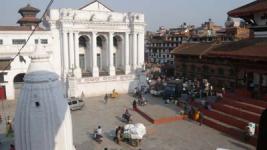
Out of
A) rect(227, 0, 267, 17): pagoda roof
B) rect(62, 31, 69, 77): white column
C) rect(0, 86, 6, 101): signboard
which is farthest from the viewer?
rect(62, 31, 69, 77): white column

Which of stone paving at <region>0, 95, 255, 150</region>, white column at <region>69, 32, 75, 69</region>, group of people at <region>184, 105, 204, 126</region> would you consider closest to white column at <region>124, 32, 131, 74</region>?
white column at <region>69, 32, 75, 69</region>

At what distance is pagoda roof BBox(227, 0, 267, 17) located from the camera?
16.2 meters

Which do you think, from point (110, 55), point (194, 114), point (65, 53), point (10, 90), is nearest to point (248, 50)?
point (194, 114)

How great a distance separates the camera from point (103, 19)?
30031mm

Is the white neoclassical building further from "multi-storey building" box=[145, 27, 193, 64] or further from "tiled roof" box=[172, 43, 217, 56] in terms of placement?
"multi-storey building" box=[145, 27, 193, 64]

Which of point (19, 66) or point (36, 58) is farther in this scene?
point (19, 66)

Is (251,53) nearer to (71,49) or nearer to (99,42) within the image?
(71,49)

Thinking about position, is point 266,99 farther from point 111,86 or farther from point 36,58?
point 111,86

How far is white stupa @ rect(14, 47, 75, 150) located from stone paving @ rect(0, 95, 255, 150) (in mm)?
10211

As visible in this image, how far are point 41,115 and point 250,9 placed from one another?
55.3 feet

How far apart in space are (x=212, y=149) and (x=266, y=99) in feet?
18.0

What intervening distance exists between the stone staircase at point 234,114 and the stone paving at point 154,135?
1.76 feet

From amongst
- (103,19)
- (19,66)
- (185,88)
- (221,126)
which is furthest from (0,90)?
(221,126)

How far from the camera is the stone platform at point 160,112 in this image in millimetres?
18414
